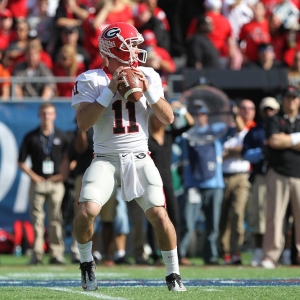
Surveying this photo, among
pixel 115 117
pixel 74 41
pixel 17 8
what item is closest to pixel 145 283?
pixel 115 117

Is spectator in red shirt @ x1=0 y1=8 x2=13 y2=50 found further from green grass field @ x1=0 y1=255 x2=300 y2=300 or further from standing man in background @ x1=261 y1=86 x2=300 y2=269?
standing man in background @ x1=261 y1=86 x2=300 y2=269

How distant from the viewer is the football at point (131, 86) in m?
6.22

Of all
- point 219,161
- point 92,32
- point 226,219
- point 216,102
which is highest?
point 92,32

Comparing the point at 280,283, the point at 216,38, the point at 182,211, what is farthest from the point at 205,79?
the point at 280,283

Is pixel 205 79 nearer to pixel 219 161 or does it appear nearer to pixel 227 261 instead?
pixel 219 161

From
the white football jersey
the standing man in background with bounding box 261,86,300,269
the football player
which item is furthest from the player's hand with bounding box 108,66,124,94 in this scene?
the standing man in background with bounding box 261,86,300,269

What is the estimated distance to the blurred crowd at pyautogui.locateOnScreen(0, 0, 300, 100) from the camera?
1345 cm

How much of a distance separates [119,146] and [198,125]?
4.98 m

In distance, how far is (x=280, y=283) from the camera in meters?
7.36

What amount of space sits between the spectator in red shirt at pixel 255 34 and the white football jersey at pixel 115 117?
8465mm

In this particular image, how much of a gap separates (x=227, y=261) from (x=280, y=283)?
4.07m

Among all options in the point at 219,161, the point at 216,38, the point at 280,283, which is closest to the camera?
the point at 280,283

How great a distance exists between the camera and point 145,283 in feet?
24.7

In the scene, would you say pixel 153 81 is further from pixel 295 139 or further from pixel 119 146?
pixel 295 139
